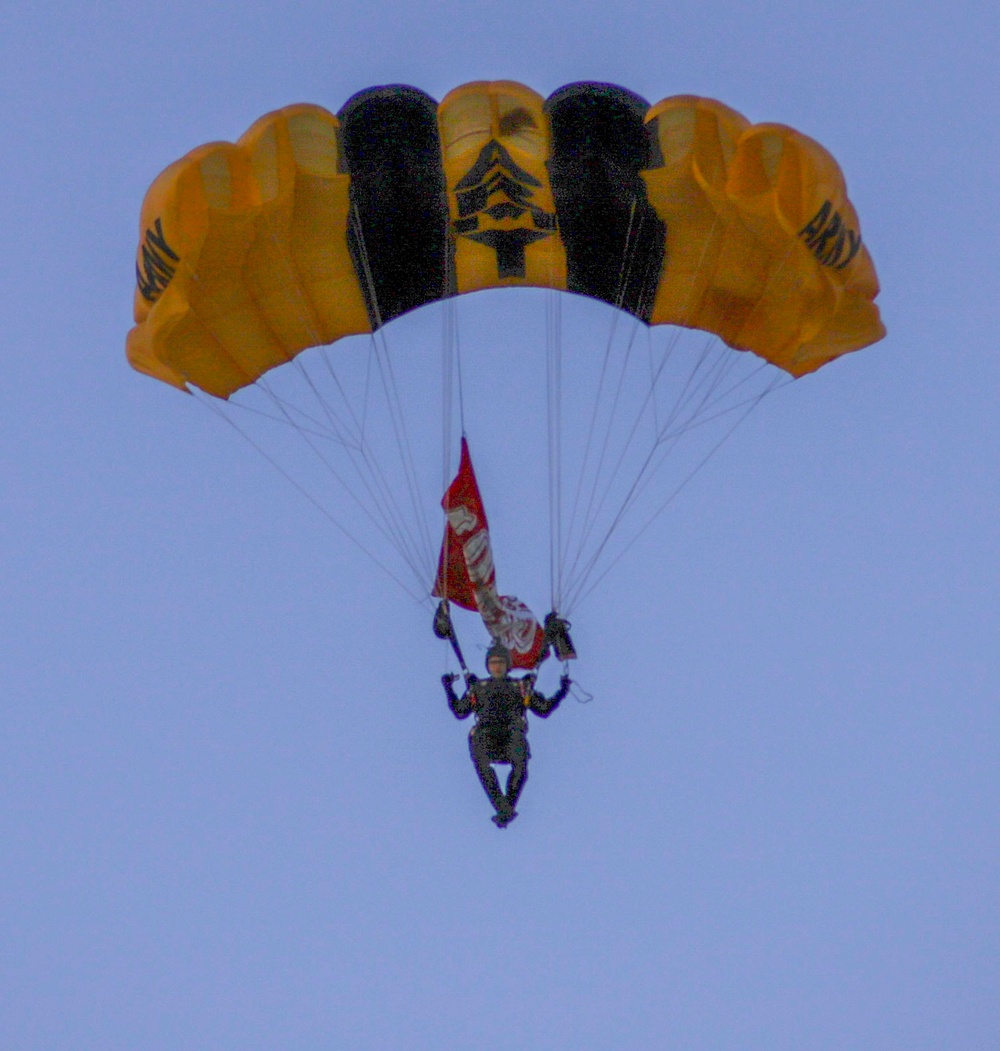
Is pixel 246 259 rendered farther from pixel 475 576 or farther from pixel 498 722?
pixel 498 722

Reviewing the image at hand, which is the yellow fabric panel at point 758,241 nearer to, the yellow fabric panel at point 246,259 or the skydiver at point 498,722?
the yellow fabric panel at point 246,259

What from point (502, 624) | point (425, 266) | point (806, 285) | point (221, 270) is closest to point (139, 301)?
point (221, 270)

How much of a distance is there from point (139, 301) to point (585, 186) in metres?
3.42

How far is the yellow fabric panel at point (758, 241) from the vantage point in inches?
675

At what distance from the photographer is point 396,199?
1836 centimetres

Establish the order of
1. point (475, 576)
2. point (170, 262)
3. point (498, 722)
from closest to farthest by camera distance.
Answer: point (170, 262), point (498, 722), point (475, 576)

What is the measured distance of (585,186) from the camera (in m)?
18.3

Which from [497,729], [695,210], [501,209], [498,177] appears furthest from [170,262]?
[497,729]

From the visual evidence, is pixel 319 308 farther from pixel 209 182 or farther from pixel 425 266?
pixel 209 182

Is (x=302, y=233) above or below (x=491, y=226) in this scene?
below

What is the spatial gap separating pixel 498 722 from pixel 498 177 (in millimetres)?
4040

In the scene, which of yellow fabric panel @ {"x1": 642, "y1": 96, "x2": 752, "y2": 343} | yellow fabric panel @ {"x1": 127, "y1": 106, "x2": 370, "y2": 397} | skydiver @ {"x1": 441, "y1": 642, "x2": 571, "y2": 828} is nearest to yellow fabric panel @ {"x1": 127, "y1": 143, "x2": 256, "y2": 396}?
yellow fabric panel @ {"x1": 127, "y1": 106, "x2": 370, "y2": 397}

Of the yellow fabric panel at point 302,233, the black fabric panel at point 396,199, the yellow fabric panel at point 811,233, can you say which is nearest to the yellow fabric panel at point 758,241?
the yellow fabric panel at point 811,233

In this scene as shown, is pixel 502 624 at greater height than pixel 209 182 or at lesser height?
lesser
